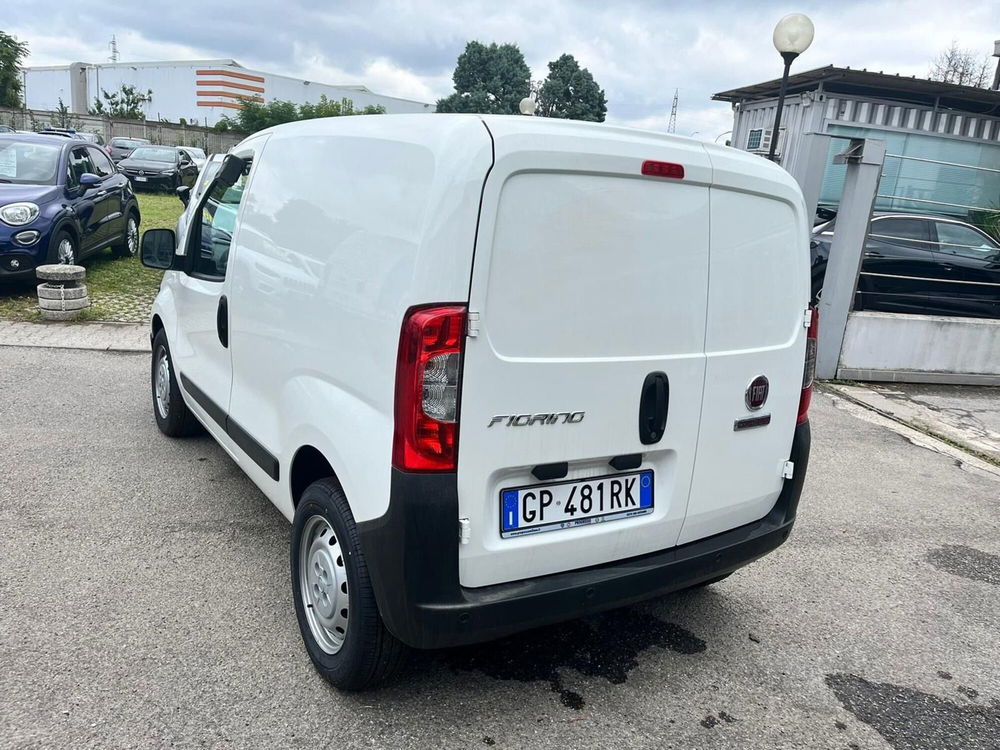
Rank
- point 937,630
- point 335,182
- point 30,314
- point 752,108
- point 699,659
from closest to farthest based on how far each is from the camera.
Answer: point 335,182 < point 699,659 < point 937,630 < point 30,314 < point 752,108

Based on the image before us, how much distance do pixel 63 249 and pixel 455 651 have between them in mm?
8045

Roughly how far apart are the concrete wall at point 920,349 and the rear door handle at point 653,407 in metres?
6.35

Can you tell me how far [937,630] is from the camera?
3.32 meters

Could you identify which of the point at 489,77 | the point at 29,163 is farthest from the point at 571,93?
the point at 29,163

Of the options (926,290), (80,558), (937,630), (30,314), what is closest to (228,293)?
(80,558)

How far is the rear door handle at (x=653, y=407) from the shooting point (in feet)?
7.93

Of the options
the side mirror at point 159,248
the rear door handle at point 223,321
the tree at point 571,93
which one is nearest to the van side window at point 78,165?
the side mirror at point 159,248

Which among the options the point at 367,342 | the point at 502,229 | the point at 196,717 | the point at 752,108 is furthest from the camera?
the point at 752,108

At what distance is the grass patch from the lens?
26.9ft

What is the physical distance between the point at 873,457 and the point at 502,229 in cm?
473

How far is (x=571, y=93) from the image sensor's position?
172 ft

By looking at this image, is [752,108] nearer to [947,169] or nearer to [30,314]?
[947,169]

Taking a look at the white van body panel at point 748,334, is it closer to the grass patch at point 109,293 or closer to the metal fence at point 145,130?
the grass patch at point 109,293

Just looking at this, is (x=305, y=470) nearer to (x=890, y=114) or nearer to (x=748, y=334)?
(x=748, y=334)
